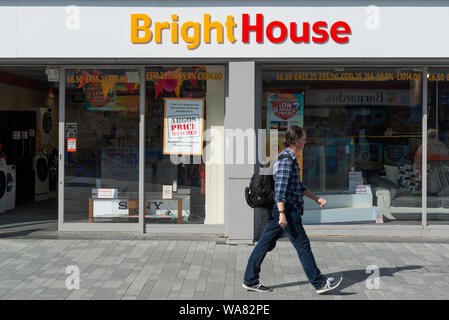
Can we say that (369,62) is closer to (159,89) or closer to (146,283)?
(159,89)

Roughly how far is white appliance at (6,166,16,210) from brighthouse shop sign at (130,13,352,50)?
4837 mm

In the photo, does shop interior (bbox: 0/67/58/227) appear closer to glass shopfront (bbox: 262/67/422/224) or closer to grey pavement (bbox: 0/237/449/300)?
grey pavement (bbox: 0/237/449/300)

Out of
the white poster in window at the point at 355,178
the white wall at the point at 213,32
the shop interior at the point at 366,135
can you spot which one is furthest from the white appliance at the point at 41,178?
the white poster in window at the point at 355,178

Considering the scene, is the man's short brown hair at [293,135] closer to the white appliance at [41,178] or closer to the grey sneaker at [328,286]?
the grey sneaker at [328,286]

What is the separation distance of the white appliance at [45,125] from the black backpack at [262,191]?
8535 millimetres

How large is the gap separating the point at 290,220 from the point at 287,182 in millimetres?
410

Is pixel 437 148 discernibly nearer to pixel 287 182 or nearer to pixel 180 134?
pixel 180 134

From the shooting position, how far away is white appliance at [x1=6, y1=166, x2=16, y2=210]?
38.9ft

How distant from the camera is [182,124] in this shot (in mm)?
9422

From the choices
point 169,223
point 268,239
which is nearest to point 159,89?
point 169,223

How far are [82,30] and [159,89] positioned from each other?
4.84ft

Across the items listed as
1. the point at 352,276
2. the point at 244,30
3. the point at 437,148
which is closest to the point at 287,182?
the point at 352,276

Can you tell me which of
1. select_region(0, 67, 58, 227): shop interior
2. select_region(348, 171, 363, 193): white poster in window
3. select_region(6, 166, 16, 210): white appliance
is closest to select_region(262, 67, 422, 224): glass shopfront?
select_region(348, 171, 363, 193): white poster in window
